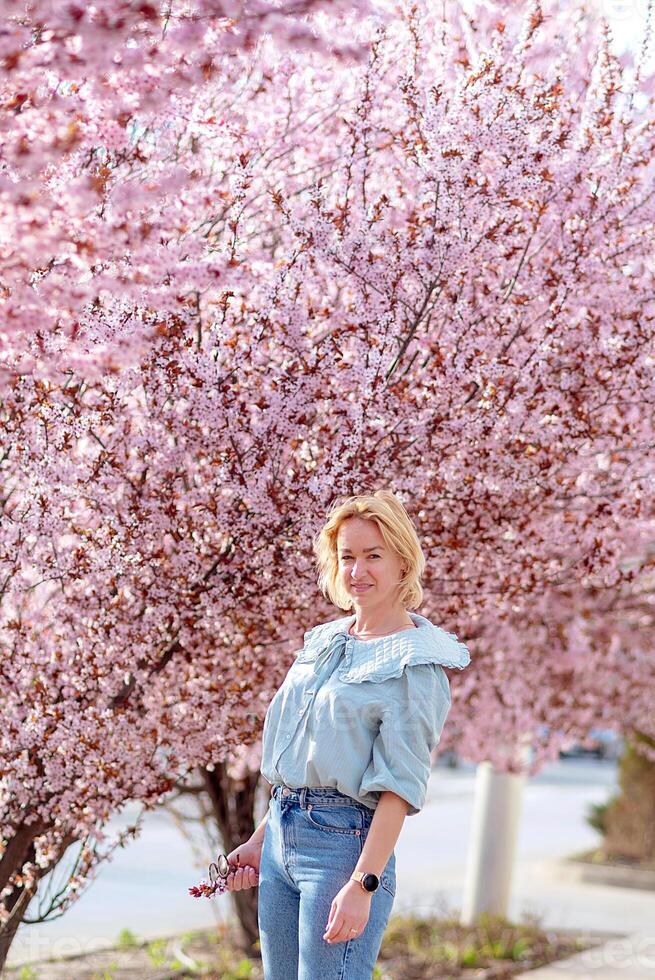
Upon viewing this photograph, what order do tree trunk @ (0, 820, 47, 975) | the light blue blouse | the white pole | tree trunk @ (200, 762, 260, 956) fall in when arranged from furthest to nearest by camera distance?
the white pole < tree trunk @ (200, 762, 260, 956) < tree trunk @ (0, 820, 47, 975) < the light blue blouse

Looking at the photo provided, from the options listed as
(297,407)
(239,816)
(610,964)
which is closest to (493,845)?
(610,964)

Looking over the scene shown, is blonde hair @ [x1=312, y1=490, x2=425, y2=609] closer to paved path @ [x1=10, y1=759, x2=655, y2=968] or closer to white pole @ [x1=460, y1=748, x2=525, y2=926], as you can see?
paved path @ [x1=10, y1=759, x2=655, y2=968]

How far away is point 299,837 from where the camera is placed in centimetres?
283

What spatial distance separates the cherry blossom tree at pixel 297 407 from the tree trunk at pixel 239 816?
205 centimetres

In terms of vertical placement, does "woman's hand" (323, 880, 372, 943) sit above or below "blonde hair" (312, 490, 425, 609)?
below

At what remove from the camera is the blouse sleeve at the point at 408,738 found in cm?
272

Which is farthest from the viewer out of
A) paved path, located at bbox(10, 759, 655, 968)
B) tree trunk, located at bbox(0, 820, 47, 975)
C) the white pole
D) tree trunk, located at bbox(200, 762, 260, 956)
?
paved path, located at bbox(10, 759, 655, 968)

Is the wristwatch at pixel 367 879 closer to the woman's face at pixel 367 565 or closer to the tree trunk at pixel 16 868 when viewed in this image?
the woman's face at pixel 367 565

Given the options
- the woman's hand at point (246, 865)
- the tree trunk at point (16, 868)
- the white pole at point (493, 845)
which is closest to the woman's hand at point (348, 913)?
the woman's hand at point (246, 865)

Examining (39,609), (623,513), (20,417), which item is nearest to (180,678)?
(39,609)

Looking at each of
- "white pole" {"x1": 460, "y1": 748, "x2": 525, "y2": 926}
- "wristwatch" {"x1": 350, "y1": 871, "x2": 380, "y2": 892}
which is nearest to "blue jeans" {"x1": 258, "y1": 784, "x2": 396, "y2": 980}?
"wristwatch" {"x1": 350, "y1": 871, "x2": 380, "y2": 892}

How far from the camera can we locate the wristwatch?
2.65 metres

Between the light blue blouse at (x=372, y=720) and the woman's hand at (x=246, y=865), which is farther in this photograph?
the woman's hand at (x=246, y=865)

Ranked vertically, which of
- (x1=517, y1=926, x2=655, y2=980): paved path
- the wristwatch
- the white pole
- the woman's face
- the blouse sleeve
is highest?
the white pole
